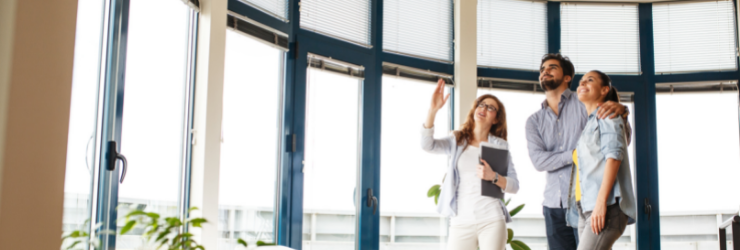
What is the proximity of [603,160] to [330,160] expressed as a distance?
181 cm

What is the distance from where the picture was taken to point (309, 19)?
3.80m

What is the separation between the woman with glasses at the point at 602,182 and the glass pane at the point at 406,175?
170 centimetres

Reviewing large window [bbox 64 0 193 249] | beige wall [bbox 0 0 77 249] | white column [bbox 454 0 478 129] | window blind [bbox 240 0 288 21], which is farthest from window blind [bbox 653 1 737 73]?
beige wall [bbox 0 0 77 249]

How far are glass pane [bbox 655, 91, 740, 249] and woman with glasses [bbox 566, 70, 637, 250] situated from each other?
8.29 feet

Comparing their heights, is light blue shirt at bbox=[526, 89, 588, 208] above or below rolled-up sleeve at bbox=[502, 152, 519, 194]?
above

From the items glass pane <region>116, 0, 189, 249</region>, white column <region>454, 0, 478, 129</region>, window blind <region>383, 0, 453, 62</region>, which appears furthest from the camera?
white column <region>454, 0, 478, 129</region>

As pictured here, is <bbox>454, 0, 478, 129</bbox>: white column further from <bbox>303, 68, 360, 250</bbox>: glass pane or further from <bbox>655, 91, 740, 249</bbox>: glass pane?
<bbox>655, 91, 740, 249</bbox>: glass pane

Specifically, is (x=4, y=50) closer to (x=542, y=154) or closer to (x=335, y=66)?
(x=335, y=66)

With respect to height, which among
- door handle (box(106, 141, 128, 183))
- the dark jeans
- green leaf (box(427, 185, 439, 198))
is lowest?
the dark jeans

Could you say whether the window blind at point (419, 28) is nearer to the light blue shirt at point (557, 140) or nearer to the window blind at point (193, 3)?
the light blue shirt at point (557, 140)

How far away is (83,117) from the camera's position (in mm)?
2365

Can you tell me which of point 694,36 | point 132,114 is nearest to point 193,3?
point 132,114

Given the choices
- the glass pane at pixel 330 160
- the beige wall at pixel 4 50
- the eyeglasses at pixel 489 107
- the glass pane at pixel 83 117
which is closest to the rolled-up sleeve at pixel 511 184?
the eyeglasses at pixel 489 107

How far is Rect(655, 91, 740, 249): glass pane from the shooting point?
4758 millimetres
